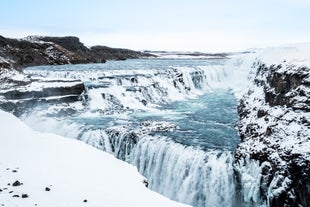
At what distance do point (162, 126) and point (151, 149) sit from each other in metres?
3.37

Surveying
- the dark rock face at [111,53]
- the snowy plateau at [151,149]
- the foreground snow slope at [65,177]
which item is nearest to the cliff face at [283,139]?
the snowy plateau at [151,149]

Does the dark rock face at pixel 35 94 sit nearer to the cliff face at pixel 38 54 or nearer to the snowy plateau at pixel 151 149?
the snowy plateau at pixel 151 149

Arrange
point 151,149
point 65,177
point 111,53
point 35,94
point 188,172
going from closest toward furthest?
1. point 65,177
2. point 188,172
3. point 151,149
4. point 35,94
5. point 111,53

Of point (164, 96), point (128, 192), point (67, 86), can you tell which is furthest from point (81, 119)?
point (128, 192)

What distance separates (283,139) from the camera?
40.5 ft

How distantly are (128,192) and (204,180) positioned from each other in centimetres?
534

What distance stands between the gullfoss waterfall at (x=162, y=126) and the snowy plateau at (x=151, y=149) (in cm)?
5

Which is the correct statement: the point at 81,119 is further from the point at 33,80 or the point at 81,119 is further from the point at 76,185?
the point at 76,185

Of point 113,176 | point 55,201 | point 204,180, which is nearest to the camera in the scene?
point 55,201

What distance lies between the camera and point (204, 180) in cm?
1362

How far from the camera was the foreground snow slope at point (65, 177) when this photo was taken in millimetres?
8195

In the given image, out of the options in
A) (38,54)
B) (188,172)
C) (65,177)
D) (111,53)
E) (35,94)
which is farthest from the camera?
(111,53)

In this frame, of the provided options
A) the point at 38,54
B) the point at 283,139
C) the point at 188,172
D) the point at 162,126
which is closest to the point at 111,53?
the point at 38,54

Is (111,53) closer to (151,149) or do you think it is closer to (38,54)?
(38,54)
